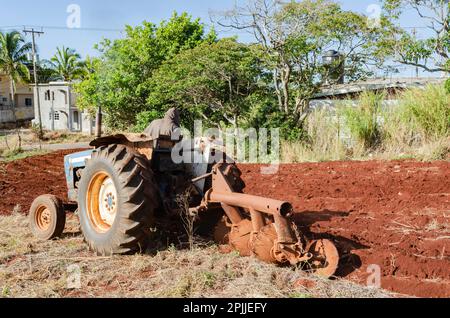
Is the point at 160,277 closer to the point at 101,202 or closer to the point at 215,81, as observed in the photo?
the point at 101,202

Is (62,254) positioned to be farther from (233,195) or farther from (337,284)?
(337,284)

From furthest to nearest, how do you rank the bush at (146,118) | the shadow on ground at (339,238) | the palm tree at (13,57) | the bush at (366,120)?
the palm tree at (13,57) < the bush at (146,118) < the bush at (366,120) < the shadow on ground at (339,238)

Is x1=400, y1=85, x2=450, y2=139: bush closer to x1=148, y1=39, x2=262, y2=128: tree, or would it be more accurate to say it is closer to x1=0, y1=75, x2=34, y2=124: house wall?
x1=148, y1=39, x2=262, y2=128: tree

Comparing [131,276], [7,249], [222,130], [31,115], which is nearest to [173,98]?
[222,130]

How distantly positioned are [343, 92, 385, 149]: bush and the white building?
33516 millimetres

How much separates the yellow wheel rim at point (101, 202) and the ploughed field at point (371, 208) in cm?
220

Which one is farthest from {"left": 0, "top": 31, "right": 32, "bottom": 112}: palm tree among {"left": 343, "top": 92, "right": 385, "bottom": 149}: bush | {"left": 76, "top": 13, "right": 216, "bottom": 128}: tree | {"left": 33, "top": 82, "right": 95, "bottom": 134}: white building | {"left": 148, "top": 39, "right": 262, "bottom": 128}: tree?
{"left": 343, "top": 92, "right": 385, "bottom": 149}: bush

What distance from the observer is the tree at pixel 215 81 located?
1447 cm

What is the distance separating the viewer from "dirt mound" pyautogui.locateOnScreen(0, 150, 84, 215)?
872 cm

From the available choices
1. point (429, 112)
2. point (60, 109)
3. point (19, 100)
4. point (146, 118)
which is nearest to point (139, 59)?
point (146, 118)

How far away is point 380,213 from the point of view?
6402 millimetres

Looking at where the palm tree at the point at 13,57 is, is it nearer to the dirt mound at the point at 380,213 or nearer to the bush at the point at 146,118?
the bush at the point at 146,118

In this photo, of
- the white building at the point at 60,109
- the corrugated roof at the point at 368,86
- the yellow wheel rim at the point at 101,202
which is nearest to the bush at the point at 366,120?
the corrugated roof at the point at 368,86

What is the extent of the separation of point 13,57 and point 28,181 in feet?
115
